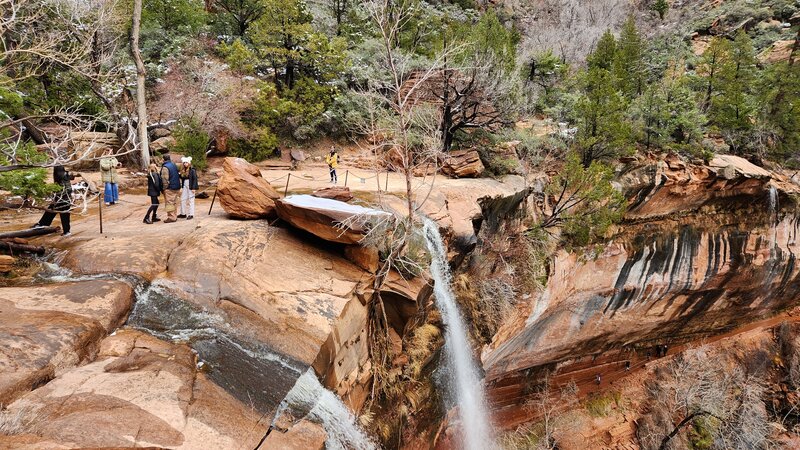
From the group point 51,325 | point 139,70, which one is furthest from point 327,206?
point 139,70

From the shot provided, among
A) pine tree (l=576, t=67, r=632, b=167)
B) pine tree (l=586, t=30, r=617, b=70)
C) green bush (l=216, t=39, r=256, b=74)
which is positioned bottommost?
pine tree (l=576, t=67, r=632, b=167)

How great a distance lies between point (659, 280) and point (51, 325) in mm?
17782

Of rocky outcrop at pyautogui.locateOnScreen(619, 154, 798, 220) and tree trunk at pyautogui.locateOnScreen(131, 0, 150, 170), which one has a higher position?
tree trunk at pyautogui.locateOnScreen(131, 0, 150, 170)

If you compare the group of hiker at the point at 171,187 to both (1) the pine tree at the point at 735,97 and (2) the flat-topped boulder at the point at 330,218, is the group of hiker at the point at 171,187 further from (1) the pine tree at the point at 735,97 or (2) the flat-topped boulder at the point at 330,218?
(1) the pine tree at the point at 735,97

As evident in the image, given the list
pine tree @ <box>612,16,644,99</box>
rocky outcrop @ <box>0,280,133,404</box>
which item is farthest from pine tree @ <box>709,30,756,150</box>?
rocky outcrop @ <box>0,280,133,404</box>

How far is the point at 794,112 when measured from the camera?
52.5 ft

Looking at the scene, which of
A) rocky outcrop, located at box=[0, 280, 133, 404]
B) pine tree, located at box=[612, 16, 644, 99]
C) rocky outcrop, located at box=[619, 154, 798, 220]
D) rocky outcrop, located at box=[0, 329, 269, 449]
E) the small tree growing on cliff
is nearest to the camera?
rocky outcrop, located at box=[0, 329, 269, 449]

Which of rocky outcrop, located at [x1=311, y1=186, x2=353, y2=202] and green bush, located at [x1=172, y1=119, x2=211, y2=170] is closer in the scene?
rocky outcrop, located at [x1=311, y1=186, x2=353, y2=202]

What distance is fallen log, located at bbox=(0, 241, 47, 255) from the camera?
21.6ft

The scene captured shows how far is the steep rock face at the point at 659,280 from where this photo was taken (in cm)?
1422

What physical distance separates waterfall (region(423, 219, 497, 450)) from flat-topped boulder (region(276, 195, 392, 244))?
2355mm

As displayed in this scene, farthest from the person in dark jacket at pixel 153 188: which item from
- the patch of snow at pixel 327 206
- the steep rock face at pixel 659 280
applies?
the steep rock face at pixel 659 280

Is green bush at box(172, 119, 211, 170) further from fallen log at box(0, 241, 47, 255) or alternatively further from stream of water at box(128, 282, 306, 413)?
stream of water at box(128, 282, 306, 413)

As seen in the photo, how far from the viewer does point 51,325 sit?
15.8ft
